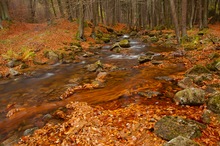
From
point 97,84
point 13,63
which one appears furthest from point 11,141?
point 13,63

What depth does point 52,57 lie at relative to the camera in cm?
1510

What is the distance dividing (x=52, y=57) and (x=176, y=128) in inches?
481

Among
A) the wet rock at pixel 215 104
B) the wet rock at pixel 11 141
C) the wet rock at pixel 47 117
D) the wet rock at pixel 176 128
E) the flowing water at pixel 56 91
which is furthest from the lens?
the flowing water at pixel 56 91

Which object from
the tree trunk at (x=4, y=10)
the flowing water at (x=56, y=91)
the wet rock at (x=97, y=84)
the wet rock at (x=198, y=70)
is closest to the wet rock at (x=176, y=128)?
the flowing water at (x=56, y=91)

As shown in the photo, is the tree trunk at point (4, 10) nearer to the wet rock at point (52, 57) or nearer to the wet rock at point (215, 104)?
the wet rock at point (52, 57)

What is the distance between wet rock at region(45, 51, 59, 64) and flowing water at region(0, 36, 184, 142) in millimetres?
2182

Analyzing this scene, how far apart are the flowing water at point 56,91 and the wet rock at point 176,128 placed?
66.3 inches

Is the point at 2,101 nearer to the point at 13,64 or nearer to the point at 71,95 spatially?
the point at 71,95

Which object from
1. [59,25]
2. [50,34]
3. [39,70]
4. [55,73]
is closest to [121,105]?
[55,73]

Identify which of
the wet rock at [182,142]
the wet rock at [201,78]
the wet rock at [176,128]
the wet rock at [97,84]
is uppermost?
the wet rock at [182,142]

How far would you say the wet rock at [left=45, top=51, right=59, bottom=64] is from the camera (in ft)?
48.4

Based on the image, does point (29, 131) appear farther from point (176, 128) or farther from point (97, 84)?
point (97, 84)

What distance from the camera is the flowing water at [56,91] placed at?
6.50 m

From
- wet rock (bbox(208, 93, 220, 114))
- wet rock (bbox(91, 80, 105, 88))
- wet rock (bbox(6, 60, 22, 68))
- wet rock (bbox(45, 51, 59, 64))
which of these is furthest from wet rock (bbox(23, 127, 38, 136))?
wet rock (bbox(45, 51, 59, 64))
